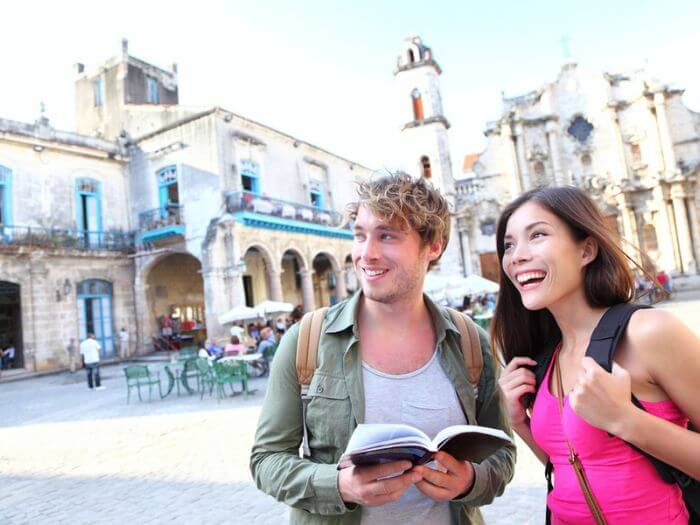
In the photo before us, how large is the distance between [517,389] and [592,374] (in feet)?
1.32

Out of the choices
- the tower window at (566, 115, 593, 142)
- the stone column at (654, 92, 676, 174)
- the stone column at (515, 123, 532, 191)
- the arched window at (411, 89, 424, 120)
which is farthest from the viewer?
the tower window at (566, 115, 593, 142)

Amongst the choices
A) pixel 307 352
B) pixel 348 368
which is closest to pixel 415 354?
pixel 348 368

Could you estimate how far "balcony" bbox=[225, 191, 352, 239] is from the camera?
1695 cm

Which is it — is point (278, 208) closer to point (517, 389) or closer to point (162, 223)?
point (162, 223)

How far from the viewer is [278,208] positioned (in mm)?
18547

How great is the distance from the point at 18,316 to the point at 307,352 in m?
19.1

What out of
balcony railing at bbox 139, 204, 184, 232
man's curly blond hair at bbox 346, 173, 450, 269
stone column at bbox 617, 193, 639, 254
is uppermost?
balcony railing at bbox 139, 204, 184, 232

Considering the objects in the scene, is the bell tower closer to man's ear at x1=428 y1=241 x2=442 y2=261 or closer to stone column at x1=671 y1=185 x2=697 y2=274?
stone column at x1=671 y1=185 x2=697 y2=274

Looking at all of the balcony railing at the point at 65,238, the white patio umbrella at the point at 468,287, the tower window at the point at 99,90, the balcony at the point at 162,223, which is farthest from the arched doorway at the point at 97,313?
the white patio umbrella at the point at 468,287

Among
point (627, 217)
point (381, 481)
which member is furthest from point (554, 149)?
point (381, 481)

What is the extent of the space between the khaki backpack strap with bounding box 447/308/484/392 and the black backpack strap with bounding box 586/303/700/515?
40 centimetres

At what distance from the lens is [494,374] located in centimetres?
178

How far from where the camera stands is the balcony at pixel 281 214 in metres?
17.0

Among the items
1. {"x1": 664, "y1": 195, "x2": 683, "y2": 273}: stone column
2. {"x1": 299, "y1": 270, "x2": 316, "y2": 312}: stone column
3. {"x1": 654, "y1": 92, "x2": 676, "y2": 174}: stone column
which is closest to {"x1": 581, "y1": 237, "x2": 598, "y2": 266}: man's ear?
{"x1": 299, "y1": 270, "x2": 316, "y2": 312}: stone column
